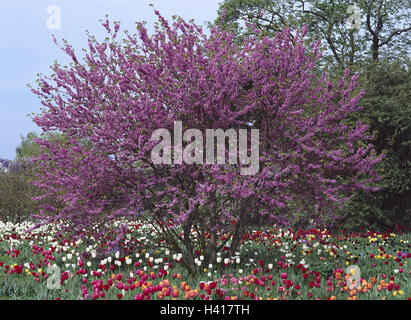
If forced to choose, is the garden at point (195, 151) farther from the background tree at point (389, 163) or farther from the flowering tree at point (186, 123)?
the background tree at point (389, 163)

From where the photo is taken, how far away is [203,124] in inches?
235

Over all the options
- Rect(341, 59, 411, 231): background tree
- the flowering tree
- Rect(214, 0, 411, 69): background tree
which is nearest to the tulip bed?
the flowering tree

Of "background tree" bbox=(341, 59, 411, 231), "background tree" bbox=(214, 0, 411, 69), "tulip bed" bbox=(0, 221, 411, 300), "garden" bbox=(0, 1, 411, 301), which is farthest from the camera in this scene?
"background tree" bbox=(214, 0, 411, 69)

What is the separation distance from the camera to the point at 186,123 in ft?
19.5

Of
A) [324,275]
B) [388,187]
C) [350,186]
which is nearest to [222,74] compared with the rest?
[350,186]

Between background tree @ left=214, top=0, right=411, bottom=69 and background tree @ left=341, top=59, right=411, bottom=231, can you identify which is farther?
background tree @ left=214, top=0, right=411, bottom=69

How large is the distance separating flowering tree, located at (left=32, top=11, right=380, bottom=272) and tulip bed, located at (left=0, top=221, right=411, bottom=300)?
643 mm

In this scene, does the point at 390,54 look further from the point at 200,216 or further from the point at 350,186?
the point at 200,216

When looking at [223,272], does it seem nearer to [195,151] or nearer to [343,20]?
[195,151]

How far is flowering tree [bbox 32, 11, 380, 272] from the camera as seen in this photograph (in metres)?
5.65

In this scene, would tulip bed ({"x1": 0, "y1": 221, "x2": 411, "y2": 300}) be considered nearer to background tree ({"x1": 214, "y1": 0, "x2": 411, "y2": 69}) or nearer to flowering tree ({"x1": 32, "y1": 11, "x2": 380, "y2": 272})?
flowering tree ({"x1": 32, "y1": 11, "x2": 380, "y2": 272})

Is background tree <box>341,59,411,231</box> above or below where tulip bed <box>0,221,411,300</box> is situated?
above
